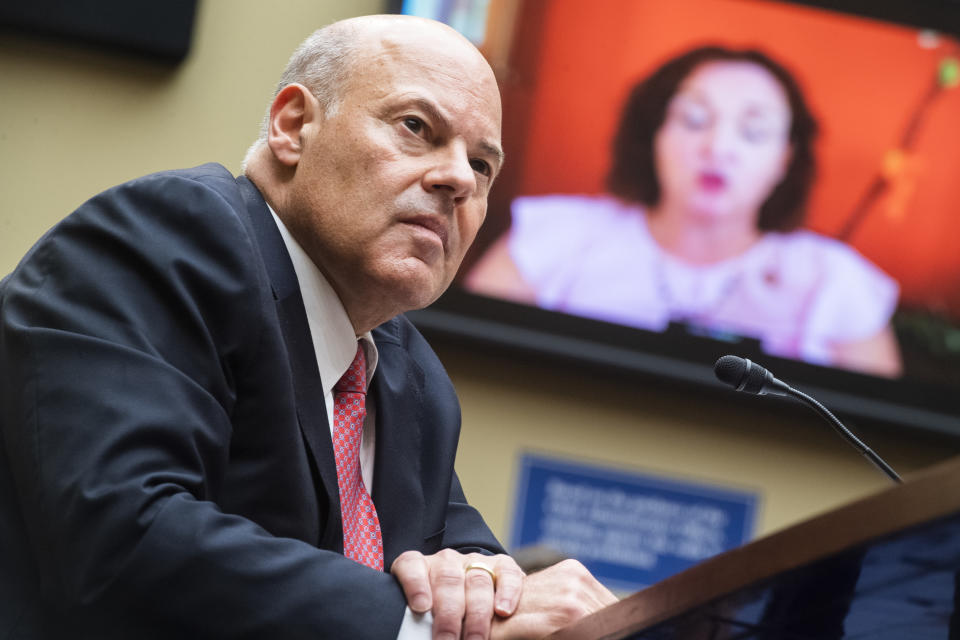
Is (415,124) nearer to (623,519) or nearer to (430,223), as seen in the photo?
(430,223)

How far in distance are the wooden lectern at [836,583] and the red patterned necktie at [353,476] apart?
46 centimetres

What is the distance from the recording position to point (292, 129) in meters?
1.41

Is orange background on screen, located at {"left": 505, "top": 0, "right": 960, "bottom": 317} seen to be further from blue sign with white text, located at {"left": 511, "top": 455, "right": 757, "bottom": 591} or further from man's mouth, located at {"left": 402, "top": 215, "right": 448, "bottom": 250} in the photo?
man's mouth, located at {"left": 402, "top": 215, "right": 448, "bottom": 250}

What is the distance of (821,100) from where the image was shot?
314 centimetres

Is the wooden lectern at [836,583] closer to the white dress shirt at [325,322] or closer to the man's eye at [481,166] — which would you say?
the white dress shirt at [325,322]

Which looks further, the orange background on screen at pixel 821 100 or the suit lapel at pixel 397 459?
the orange background on screen at pixel 821 100

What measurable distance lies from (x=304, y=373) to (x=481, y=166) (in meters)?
0.40

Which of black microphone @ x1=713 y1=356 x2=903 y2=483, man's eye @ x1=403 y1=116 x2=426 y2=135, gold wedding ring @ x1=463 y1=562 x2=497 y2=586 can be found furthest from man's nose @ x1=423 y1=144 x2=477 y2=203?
gold wedding ring @ x1=463 y1=562 x2=497 y2=586

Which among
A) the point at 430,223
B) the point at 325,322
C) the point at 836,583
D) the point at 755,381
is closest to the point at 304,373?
the point at 325,322

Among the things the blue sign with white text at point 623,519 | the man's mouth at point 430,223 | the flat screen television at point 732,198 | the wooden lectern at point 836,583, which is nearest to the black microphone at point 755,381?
the man's mouth at point 430,223

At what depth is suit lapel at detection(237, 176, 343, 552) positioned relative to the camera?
1.17m

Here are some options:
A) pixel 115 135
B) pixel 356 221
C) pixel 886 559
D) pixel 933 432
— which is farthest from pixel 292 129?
pixel 933 432

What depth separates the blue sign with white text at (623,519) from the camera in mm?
3133

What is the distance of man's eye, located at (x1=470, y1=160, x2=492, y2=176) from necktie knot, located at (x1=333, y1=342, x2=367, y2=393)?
280 millimetres
